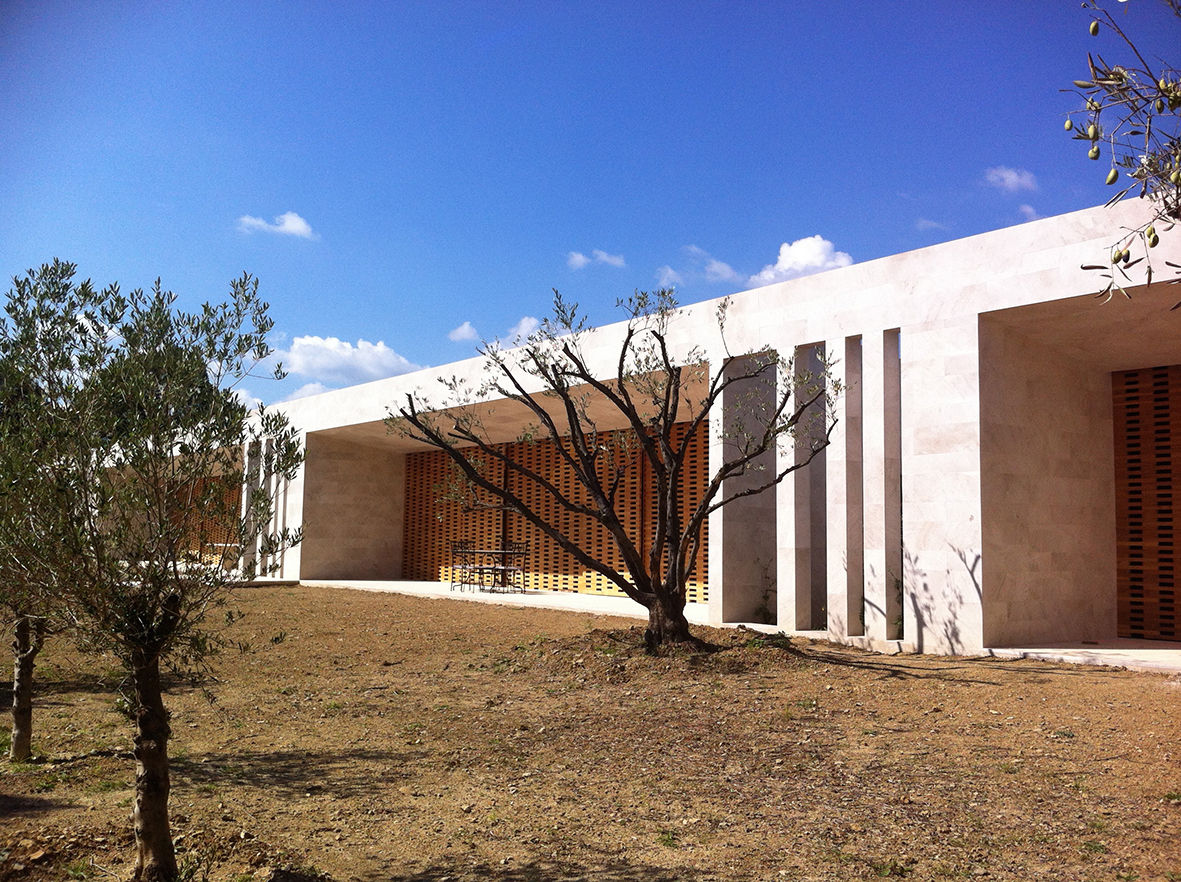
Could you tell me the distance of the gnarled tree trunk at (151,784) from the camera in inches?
147

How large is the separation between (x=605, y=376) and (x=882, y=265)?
4860 millimetres

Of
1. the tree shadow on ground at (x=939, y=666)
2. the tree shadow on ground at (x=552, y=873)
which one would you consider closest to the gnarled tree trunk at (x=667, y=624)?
the tree shadow on ground at (x=939, y=666)

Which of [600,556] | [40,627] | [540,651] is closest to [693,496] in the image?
[600,556]

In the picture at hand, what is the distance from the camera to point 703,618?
1345 centimetres

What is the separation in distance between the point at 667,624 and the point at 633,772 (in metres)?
3.75

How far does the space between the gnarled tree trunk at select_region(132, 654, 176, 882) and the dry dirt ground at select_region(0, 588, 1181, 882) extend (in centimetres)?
31

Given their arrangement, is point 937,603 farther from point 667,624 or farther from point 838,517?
point 667,624

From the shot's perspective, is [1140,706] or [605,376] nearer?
[1140,706]

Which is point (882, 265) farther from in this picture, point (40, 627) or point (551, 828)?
point (40, 627)

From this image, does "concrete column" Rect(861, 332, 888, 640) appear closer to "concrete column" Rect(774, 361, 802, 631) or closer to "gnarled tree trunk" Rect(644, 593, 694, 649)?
"concrete column" Rect(774, 361, 802, 631)

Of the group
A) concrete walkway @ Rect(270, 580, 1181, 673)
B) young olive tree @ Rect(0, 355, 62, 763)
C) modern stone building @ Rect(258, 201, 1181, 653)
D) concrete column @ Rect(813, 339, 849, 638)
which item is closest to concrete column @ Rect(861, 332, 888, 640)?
modern stone building @ Rect(258, 201, 1181, 653)

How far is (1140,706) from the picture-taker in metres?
6.89

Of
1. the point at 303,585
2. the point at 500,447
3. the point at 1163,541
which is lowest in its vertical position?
the point at 303,585

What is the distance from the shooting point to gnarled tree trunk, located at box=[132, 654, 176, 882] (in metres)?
3.73
